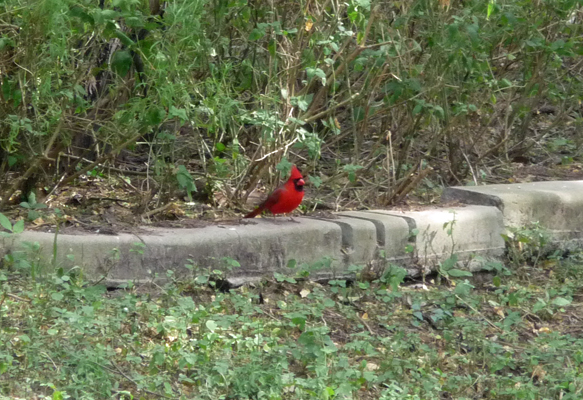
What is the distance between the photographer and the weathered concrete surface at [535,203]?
19.1 ft

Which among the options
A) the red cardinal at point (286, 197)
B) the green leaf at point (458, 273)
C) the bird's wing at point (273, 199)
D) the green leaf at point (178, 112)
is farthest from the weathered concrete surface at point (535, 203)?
the green leaf at point (178, 112)

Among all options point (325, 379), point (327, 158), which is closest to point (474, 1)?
point (327, 158)

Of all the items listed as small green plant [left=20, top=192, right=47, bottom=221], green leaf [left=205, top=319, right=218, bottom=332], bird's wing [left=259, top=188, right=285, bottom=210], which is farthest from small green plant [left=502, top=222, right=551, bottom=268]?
small green plant [left=20, top=192, right=47, bottom=221]

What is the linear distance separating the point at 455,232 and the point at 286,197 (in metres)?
1.10

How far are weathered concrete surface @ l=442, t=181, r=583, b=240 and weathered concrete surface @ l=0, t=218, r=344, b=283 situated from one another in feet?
4.33

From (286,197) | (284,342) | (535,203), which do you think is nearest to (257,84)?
(286,197)

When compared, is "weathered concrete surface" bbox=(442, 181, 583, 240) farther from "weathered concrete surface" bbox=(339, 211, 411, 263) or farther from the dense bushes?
"weathered concrete surface" bbox=(339, 211, 411, 263)

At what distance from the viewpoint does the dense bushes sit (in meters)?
4.56

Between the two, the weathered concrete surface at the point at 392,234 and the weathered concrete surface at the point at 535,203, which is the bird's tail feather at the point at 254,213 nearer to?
the weathered concrete surface at the point at 392,234

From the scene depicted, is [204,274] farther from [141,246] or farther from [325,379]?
[325,379]

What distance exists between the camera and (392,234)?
521 centimetres

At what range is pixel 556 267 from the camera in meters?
5.65

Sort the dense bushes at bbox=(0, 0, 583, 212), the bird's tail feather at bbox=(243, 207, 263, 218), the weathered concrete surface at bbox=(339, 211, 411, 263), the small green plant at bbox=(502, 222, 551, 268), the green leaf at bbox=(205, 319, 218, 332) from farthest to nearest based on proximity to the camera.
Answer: the small green plant at bbox=(502, 222, 551, 268) → the bird's tail feather at bbox=(243, 207, 263, 218) → the weathered concrete surface at bbox=(339, 211, 411, 263) → the dense bushes at bbox=(0, 0, 583, 212) → the green leaf at bbox=(205, 319, 218, 332)

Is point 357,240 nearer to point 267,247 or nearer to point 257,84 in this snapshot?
point 267,247
